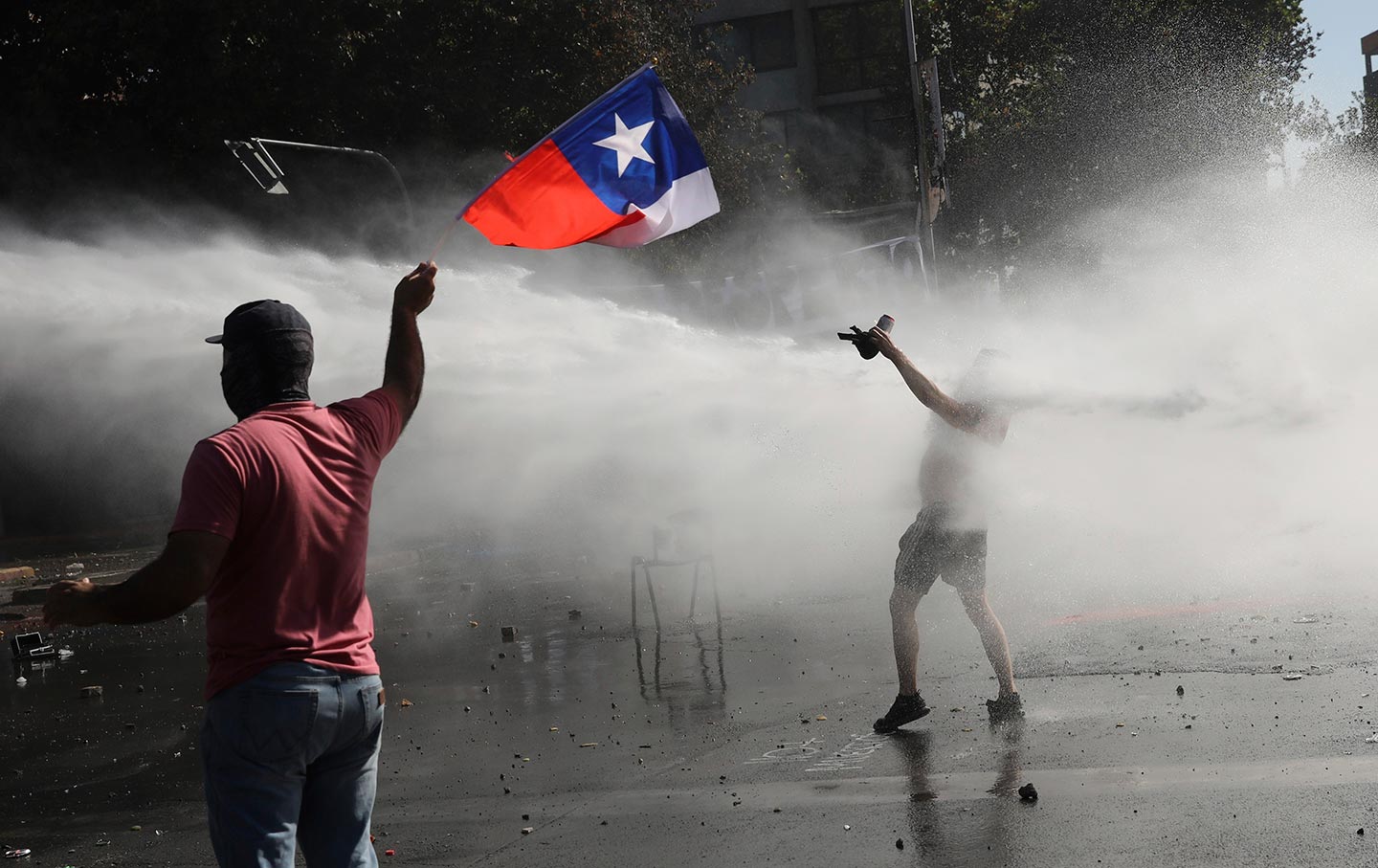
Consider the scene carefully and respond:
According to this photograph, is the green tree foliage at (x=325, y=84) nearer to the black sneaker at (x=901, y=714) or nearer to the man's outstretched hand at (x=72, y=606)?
the black sneaker at (x=901, y=714)

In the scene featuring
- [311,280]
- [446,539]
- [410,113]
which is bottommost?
[446,539]

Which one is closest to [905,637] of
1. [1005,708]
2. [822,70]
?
[1005,708]

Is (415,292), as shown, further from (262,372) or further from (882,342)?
(882,342)

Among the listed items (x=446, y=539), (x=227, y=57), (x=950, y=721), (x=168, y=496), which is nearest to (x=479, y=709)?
(x=950, y=721)

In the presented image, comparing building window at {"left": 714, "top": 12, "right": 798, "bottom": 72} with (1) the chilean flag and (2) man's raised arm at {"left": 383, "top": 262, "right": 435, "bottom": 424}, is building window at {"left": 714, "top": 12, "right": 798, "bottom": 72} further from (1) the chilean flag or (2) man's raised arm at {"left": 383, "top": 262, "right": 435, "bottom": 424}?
(2) man's raised arm at {"left": 383, "top": 262, "right": 435, "bottom": 424}

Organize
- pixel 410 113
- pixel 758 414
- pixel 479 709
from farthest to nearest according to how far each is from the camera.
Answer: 1. pixel 410 113
2. pixel 758 414
3. pixel 479 709

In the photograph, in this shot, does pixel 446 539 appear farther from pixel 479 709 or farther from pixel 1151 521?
pixel 479 709

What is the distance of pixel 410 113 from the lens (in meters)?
20.8

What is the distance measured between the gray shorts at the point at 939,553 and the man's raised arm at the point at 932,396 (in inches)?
16.5

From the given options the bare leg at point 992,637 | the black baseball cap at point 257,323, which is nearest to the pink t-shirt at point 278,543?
the black baseball cap at point 257,323

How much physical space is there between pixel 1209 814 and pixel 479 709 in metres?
4.05

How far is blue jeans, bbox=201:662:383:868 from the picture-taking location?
3053 mm

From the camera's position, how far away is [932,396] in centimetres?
651

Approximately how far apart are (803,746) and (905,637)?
685mm
